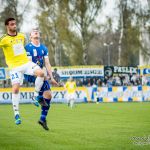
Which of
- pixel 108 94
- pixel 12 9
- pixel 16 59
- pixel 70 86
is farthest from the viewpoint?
pixel 12 9

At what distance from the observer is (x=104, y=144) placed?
1001 centimetres

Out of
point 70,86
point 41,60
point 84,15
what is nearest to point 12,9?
point 84,15

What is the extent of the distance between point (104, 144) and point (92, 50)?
341ft

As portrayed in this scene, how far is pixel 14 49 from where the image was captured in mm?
11945

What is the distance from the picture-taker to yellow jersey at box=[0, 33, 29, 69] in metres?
11.9

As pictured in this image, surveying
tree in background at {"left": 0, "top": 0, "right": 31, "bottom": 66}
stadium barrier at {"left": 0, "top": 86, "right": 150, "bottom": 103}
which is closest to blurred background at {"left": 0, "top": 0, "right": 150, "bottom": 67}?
tree in background at {"left": 0, "top": 0, "right": 31, "bottom": 66}

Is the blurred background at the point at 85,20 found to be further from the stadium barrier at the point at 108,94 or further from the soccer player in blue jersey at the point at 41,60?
the soccer player in blue jersey at the point at 41,60

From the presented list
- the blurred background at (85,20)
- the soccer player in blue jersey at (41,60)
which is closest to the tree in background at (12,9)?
the blurred background at (85,20)

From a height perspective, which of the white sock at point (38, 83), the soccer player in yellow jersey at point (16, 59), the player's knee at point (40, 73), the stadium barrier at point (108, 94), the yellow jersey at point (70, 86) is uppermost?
the soccer player in yellow jersey at point (16, 59)

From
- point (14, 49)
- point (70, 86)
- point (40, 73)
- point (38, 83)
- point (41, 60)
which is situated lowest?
point (70, 86)

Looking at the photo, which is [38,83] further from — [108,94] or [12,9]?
[12,9]

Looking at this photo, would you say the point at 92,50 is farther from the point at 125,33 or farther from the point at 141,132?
the point at 141,132

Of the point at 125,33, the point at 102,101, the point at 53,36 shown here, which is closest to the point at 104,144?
the point at 102,101

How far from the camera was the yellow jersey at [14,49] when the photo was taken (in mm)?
11891
